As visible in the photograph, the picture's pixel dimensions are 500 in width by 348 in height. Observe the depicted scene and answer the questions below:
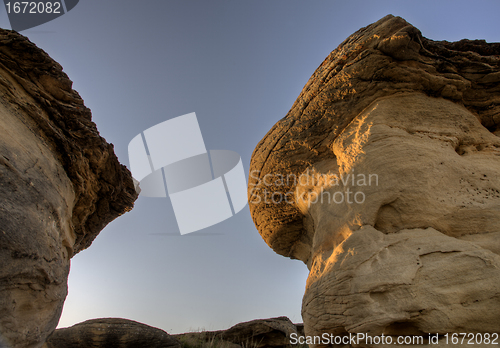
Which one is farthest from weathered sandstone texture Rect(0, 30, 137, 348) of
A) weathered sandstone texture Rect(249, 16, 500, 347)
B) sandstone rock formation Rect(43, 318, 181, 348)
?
sandstone rock formation Rect(43, 318, 181, 348)

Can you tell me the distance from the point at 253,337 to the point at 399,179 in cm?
790

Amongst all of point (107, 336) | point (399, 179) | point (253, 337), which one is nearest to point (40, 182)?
point (399, 179)

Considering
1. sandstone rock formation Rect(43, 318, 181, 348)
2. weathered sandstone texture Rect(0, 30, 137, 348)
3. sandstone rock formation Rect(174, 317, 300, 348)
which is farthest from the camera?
sandstone rock formation Rect(174, 317, 300, 348)

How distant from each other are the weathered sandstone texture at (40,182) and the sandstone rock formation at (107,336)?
326 centimetres

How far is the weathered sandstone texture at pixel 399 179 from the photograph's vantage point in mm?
2555

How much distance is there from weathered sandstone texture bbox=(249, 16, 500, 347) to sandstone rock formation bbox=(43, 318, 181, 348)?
18.0 ft

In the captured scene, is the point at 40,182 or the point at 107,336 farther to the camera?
the point at 107,336

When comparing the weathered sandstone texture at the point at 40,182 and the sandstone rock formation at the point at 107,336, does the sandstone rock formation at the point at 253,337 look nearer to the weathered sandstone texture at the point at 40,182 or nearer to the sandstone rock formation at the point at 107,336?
the sandstone rock formation at the point at 107,336

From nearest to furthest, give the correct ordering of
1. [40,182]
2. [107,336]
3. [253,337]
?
[40,182], [107,336], [253,337]

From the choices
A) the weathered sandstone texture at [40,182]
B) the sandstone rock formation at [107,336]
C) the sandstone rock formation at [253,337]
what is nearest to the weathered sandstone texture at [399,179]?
the weathered sandstone texture at [40,182]

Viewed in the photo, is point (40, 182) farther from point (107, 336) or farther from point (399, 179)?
point (107, 336)

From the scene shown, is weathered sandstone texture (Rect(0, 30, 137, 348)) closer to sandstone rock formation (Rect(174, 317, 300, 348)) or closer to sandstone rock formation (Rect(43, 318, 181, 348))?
sandstone rock formation (Rect(43, 318, 181, 348))

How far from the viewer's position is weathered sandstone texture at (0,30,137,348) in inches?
99.4

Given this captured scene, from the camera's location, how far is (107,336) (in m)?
6.93
